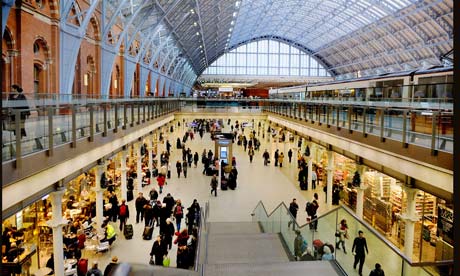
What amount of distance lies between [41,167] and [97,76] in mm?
18797

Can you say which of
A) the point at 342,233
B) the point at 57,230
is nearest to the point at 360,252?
the point at 342,233

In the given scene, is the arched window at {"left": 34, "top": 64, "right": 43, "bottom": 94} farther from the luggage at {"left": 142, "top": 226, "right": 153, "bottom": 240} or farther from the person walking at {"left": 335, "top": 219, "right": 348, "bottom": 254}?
the person walking at {"left": 335, "top": 219, "right": 348, "bottom": 254}

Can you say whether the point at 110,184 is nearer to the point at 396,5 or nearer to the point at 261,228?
the point at 261,228

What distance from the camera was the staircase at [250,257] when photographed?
7109 millimetres

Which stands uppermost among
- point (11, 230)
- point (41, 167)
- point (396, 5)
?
point (396, 5)

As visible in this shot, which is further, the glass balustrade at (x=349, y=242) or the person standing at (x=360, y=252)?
the person standing at (x=360, y=252)

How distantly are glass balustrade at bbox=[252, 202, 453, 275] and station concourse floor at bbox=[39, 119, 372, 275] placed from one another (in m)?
0.19

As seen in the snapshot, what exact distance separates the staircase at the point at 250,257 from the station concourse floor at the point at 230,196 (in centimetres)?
122

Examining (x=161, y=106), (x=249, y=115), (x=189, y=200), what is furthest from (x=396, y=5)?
(x=189, y=200)

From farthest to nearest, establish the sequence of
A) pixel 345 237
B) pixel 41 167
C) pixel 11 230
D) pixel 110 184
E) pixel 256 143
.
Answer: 1. pixel 256 143
2. pixel 110 184
3. pixel 11 230
4. pixel 345 237
5. pixel 41 167

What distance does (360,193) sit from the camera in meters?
14.2

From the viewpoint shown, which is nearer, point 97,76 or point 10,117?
point 10,117

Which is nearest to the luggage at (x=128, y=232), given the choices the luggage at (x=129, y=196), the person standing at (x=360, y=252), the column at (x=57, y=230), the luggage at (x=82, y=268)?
the luggage at (x=82, y=268)

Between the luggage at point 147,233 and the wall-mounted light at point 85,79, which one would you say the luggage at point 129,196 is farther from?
the wall-mounted light at point 85,79
